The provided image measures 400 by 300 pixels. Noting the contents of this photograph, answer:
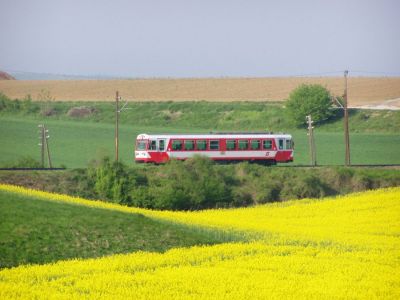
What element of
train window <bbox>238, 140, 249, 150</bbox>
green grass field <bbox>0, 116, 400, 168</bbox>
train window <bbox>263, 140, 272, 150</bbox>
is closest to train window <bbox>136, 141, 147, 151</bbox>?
train window <bbox>238, 140, 249, 150</bbox>

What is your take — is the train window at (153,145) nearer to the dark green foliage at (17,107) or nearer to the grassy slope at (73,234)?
the grassy slope at (73,234)

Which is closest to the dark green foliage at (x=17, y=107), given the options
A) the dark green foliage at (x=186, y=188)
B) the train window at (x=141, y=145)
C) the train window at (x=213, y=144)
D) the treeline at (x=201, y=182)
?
the train window at (x=141, y=145)

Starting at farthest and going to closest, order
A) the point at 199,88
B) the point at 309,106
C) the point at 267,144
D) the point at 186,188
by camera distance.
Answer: the point at 199,88 → the point at 309,106 → the point at 267,144 → the point at 186,188

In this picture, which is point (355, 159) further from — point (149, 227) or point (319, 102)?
point (149, 227)

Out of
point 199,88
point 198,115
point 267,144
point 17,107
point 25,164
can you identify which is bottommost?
point 25,164

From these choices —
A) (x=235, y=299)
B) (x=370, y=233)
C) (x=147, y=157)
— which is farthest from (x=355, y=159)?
(x=235, y=299)

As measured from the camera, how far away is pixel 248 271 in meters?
22.4

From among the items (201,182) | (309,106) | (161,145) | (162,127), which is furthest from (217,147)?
(162,127)

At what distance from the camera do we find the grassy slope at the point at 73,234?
2608cm

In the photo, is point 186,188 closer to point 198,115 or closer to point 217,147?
point 217,147

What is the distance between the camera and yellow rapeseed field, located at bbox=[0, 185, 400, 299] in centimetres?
1952

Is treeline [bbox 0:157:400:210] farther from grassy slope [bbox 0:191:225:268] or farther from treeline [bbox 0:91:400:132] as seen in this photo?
treeline [bbox 0:91:400:132]

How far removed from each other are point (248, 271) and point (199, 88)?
103998mm

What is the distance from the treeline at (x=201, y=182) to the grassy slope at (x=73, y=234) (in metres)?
14.9
